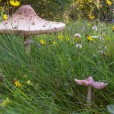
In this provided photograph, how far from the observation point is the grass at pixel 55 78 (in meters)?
1.47

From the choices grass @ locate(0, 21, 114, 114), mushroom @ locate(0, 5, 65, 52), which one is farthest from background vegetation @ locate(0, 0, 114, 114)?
mushroom @ locate(0, 5, 65, 52)

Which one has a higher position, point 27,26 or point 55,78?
point 27,26

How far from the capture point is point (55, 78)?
5.50ft

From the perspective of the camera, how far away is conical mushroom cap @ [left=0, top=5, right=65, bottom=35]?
2.05m

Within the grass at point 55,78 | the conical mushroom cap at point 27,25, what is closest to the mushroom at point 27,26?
the conical mushroom cap at point 27,25

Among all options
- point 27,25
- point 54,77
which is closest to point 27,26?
point 27,25

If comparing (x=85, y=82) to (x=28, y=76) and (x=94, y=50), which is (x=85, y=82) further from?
(x=94, y=50)

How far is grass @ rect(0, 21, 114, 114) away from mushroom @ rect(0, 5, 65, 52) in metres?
0.12

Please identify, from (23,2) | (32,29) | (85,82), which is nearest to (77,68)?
(85,82)

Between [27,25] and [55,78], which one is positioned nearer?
[55,78]

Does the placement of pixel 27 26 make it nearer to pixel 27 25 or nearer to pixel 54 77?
pixel 27 25

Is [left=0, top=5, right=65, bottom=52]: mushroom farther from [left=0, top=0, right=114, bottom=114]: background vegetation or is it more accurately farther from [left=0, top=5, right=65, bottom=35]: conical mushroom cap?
[left=0, top=0, right=114, bottom=114]: background vegetation

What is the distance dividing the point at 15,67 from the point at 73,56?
36 centimetres

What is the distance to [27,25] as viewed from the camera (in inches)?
82.7
